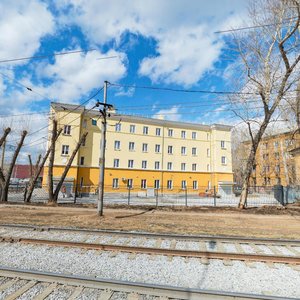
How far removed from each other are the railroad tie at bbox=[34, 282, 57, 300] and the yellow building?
30869 millimetres

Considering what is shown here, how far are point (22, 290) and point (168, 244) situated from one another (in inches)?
168

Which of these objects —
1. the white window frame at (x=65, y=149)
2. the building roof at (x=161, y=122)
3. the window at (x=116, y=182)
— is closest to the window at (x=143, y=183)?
the window at (x=116, y=182)

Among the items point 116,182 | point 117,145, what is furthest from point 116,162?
point 116,182

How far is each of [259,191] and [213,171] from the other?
22567 millimetres

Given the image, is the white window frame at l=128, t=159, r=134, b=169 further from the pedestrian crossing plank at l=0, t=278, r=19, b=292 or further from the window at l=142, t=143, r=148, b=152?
the pedestrian crossing plank at l=0, t=278, r=19, b=292

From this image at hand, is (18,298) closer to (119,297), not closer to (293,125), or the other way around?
(119,297)

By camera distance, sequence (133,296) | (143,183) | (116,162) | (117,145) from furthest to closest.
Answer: (143,183)
(117,145)
(116,162)
(133,296)

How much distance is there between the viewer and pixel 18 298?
3811 millimetres

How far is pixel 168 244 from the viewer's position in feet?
23.3

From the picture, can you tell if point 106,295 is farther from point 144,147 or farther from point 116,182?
point 144,147

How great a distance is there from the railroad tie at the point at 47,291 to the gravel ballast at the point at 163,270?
254mm

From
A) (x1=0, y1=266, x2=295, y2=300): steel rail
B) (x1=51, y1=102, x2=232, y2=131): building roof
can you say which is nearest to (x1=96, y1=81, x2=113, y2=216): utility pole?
(x1=0, y1=266, x2=295, y2=300): steel rail

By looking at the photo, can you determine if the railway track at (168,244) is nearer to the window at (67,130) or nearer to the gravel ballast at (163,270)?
the gravel ballast at (163,270)

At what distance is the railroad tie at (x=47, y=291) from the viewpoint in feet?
12.5
